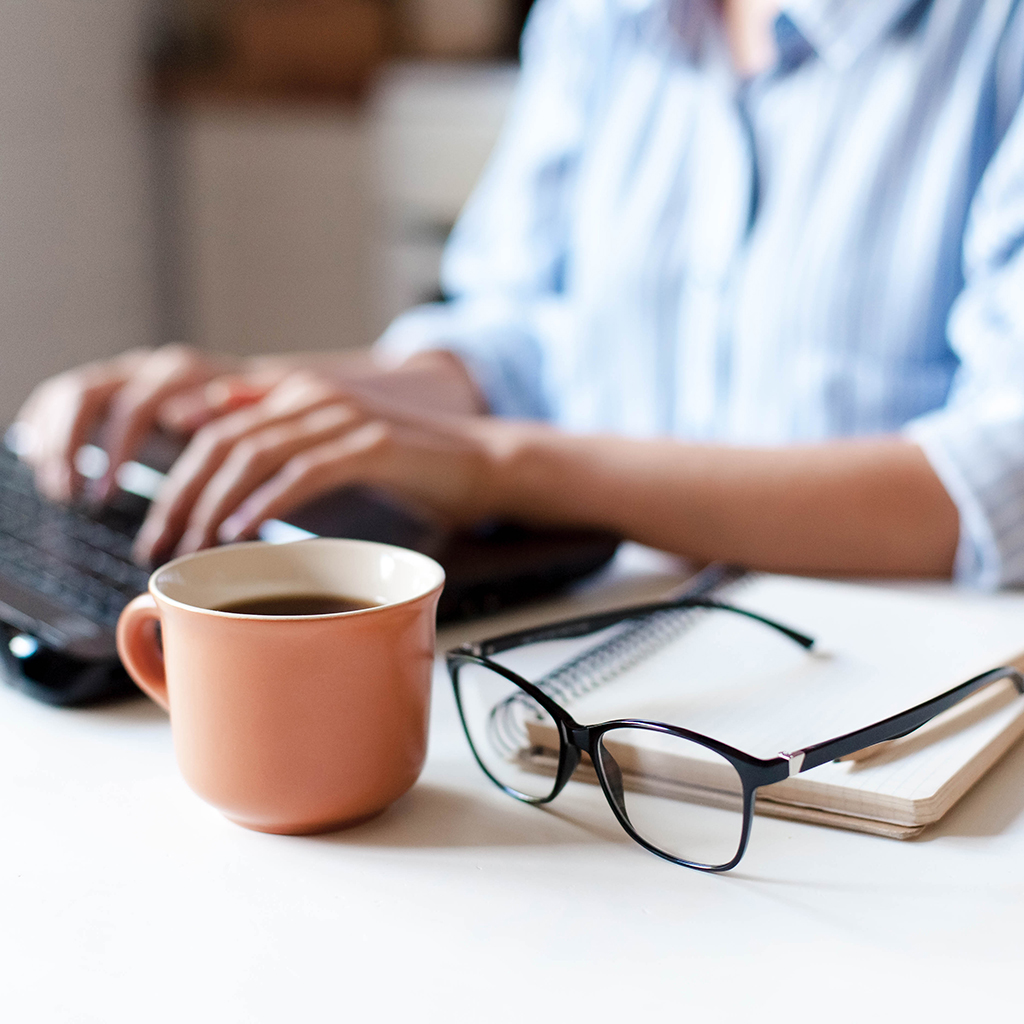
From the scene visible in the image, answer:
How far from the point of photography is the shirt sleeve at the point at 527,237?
3.42 ft

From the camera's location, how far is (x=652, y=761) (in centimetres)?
42

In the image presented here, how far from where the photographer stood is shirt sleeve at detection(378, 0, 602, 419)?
41.0 inches

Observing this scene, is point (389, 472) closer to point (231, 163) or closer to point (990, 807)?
point (990, 807)

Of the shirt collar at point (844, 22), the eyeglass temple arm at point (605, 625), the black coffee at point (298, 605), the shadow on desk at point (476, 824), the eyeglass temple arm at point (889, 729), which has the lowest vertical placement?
the shadow on desk at point (476, 824)

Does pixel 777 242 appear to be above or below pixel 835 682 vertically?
above

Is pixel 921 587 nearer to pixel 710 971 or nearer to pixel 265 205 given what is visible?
pixel 710 971

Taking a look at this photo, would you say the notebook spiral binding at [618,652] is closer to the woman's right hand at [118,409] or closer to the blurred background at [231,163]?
the woman's right hand at [118,409]

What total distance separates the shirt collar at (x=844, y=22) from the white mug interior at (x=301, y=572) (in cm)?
61

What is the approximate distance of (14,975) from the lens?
32 cm

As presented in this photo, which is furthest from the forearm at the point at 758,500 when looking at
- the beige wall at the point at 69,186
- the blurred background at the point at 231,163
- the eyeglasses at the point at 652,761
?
the beige wall at the point at 69,186

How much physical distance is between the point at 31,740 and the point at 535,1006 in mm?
270

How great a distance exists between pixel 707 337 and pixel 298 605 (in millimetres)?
594

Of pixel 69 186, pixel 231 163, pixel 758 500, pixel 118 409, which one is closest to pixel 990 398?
pixel 758 500

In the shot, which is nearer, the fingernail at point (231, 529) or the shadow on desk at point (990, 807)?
the shadow on desk at point (990, 807)
